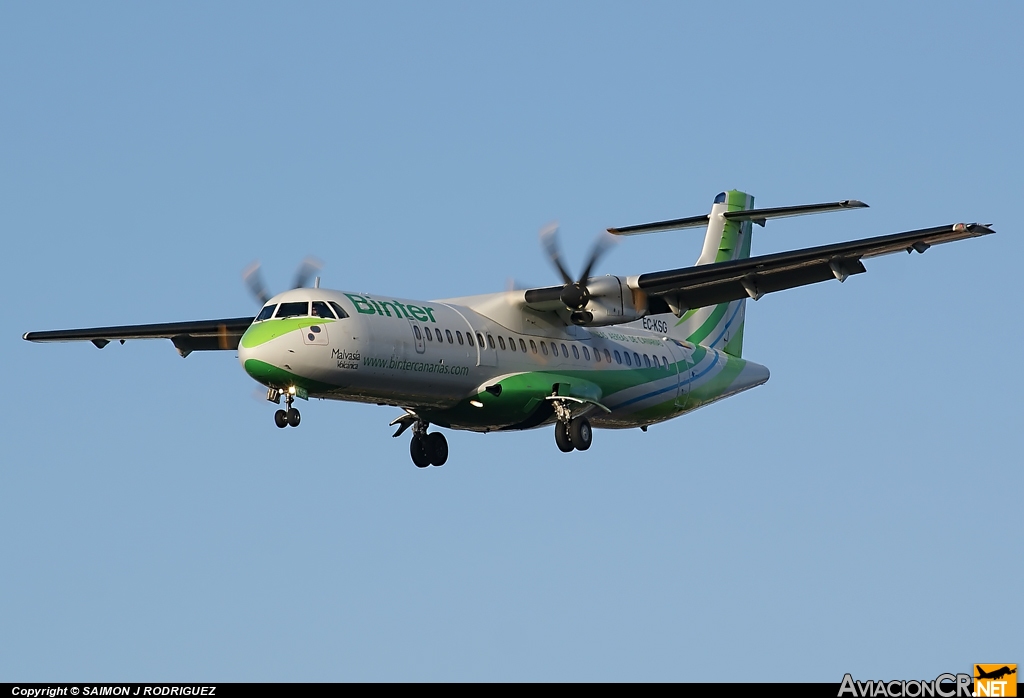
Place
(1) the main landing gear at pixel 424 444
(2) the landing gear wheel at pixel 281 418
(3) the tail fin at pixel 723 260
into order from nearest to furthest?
(2) the landing gear wheel at pixel 281 418 → (1) the main landing gear at pixel 424 444 → (3) the tail fin at pixel 723 260

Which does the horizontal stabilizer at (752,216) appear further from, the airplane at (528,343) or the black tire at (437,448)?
the black tire at (437,448)

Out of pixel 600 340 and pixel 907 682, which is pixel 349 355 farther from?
pixel 907 682

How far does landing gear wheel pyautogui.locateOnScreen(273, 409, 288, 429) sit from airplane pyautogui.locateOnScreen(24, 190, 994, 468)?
15mm

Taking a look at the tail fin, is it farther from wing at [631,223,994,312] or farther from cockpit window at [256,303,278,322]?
cockpit window at [256,303,278,322]

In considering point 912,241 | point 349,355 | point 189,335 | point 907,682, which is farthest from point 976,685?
point 189,335

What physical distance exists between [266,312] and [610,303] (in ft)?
20.1

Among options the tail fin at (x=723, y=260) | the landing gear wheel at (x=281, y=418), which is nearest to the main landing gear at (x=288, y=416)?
the landing gear wheel at (x=281, y=418)

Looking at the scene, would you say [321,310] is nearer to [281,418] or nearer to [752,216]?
[281,418]

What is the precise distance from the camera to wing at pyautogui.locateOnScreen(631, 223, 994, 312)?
24312 mm

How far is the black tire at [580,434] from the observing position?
27.0m

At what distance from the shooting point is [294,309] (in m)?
23.9

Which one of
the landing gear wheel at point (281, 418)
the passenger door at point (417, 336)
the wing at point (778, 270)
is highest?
the wing at point (778, 270)

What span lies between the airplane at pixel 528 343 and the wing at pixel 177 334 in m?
0.03

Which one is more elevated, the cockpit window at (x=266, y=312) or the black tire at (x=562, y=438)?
the cockpit window at (x=266, y=312)
